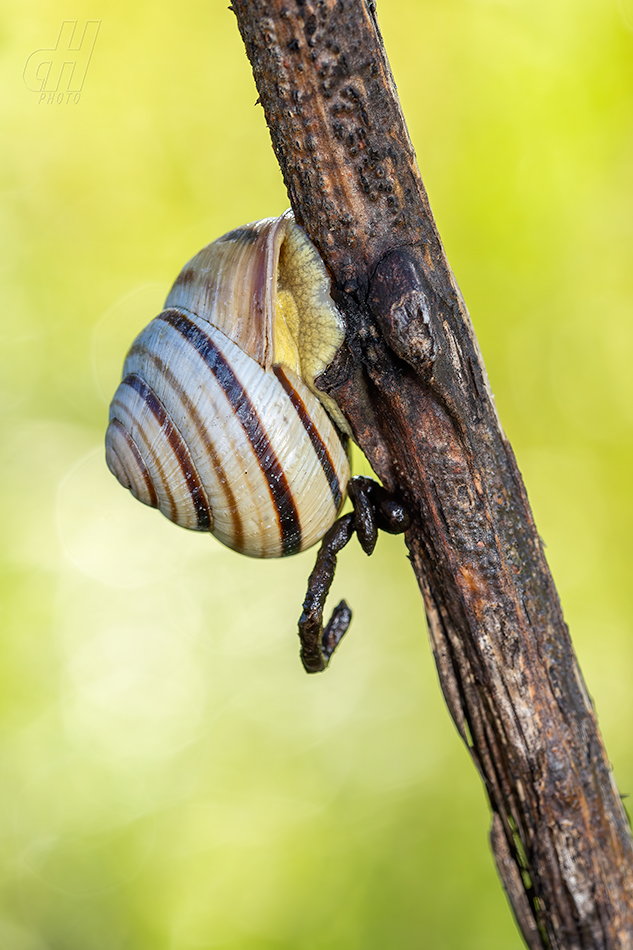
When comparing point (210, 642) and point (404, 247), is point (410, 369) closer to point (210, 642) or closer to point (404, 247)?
point (404, 247)

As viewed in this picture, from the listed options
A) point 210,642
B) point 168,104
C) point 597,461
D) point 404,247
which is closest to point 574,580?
point 597,461

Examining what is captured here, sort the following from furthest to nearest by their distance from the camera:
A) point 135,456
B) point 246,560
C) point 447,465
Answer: point 246,560
point 135,456
point 447,465

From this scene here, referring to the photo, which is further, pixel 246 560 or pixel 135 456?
pixel 246 560

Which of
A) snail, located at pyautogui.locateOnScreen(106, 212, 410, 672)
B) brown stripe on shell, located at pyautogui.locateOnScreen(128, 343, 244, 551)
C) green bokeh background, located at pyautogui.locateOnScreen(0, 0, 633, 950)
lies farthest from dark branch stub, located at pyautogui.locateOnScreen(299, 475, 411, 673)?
green bokeh background, located at pyautogui.locateOnScreen(0, 0, 633, 950)

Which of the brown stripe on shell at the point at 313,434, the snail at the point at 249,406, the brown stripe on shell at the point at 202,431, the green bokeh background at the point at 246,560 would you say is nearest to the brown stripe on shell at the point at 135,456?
the snail at the point at 249,406

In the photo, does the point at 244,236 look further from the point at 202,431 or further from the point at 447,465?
the point at 447,465

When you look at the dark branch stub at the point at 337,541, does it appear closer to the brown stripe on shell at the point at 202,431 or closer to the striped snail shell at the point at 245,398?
the striped snail shell at the point at 245,398

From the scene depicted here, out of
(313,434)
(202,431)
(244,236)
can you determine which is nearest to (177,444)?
(202,431)
